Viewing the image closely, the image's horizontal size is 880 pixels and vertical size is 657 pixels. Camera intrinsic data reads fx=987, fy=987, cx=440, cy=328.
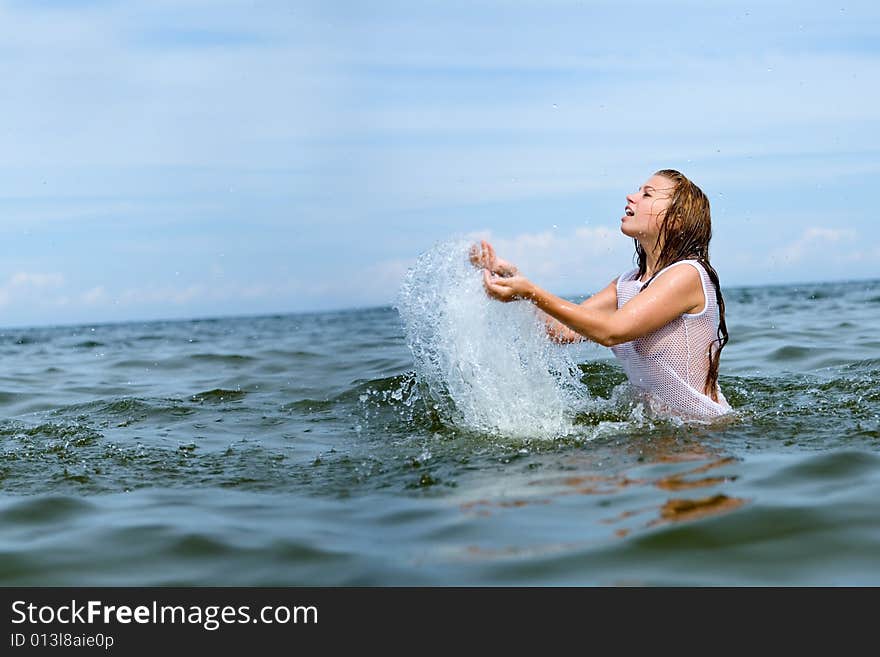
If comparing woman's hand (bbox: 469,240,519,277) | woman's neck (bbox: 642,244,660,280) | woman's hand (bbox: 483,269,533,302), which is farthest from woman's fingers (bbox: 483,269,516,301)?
woman's neck (bbox: 642,244,660,280)

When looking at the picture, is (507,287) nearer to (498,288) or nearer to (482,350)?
(498,288)

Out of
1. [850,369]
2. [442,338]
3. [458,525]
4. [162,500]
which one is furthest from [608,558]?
[850,369]

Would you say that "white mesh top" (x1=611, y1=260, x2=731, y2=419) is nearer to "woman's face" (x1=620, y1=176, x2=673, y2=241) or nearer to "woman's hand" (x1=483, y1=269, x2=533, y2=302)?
"woman's face" (x1=620, y1=176, x2=673, y2=241)

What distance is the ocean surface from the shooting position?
12.8 feet

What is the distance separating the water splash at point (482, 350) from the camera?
6.46m

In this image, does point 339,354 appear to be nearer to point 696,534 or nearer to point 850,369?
point 850,369

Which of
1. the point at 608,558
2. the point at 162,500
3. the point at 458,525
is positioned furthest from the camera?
the point at 162,500

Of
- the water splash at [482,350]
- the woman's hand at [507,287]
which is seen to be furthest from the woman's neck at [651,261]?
the woman's hand at [507,287]

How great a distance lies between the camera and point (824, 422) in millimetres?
6438

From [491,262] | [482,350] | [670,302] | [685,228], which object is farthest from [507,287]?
[685,228]

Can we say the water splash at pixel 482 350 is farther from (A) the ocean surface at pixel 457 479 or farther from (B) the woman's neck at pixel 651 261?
(B) the woman's neck at pixel 651 261

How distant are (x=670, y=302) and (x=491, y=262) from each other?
1153mm

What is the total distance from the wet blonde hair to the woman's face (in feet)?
0.10
